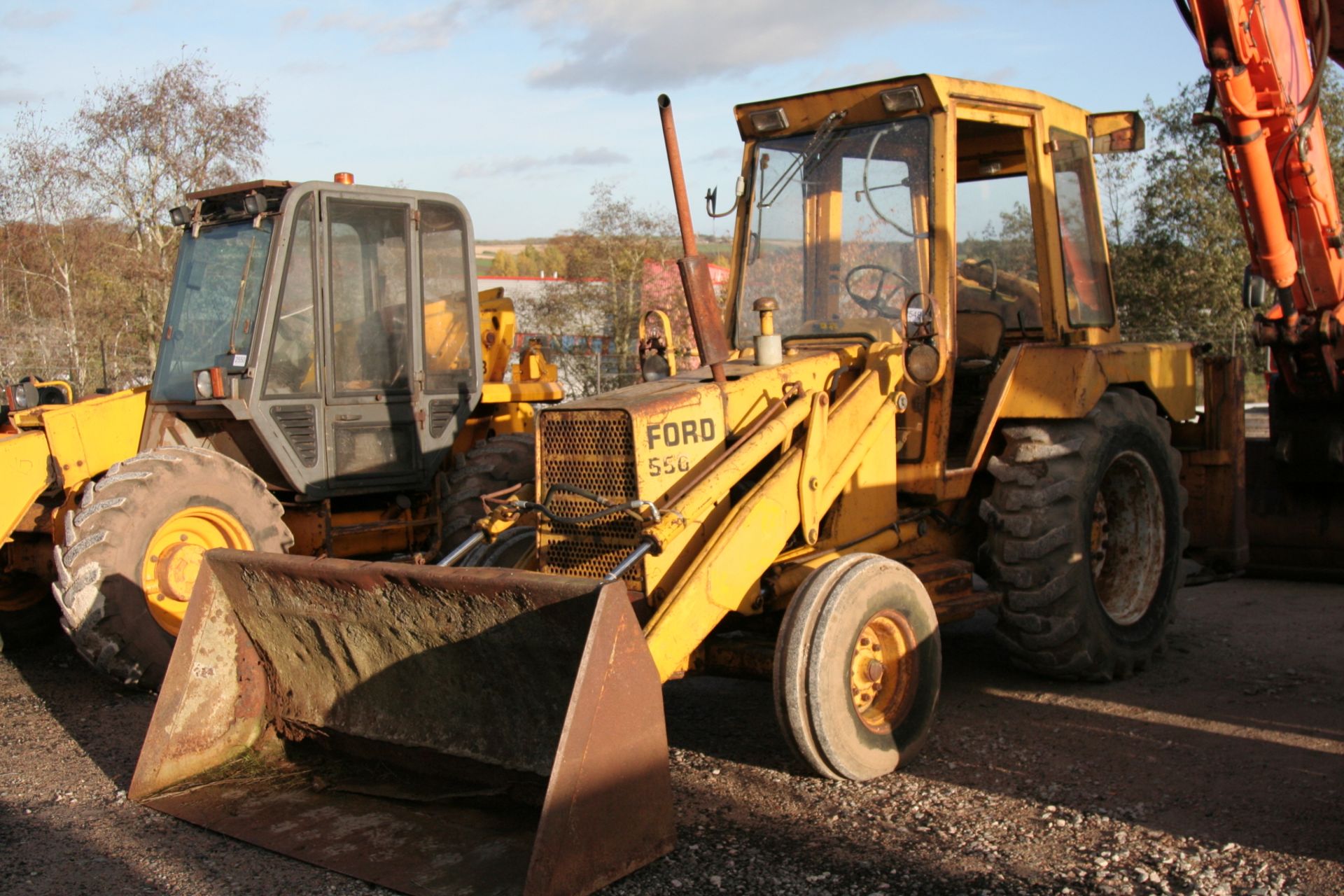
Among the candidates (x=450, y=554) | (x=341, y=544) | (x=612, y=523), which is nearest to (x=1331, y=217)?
(x=612, y=523)

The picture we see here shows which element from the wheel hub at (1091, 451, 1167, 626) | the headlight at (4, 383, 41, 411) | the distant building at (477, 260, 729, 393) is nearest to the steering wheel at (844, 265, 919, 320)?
the wheel hub at (1091, 451, 1167, 626)

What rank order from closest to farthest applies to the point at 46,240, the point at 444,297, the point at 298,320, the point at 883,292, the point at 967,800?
1. the point at 967,800
2. the point at 883,292
3. the point at 298,320
4. the point at 444,297
5. the point at 46,240

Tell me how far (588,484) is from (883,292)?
1.91 meters

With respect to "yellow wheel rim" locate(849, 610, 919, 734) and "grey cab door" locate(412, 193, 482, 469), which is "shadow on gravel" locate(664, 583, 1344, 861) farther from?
"grey cab door" locate(412, 193, 482, 469)

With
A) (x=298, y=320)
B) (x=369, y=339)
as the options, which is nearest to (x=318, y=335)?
(x=298, y=320)

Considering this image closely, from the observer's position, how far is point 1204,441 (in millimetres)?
7371

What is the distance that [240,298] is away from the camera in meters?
7.31

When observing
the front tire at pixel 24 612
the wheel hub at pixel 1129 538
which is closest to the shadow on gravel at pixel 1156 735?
the wheel hub at pixel 1129 538

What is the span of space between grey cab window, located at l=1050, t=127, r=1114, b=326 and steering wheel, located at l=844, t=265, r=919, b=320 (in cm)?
109

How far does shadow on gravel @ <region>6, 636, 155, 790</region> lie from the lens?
218 inches

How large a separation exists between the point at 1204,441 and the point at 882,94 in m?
3.10

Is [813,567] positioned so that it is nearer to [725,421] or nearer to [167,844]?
[725,421]

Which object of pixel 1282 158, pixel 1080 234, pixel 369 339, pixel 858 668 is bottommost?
pixel 858 668

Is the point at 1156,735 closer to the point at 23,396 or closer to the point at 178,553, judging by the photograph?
the point at 178,553
